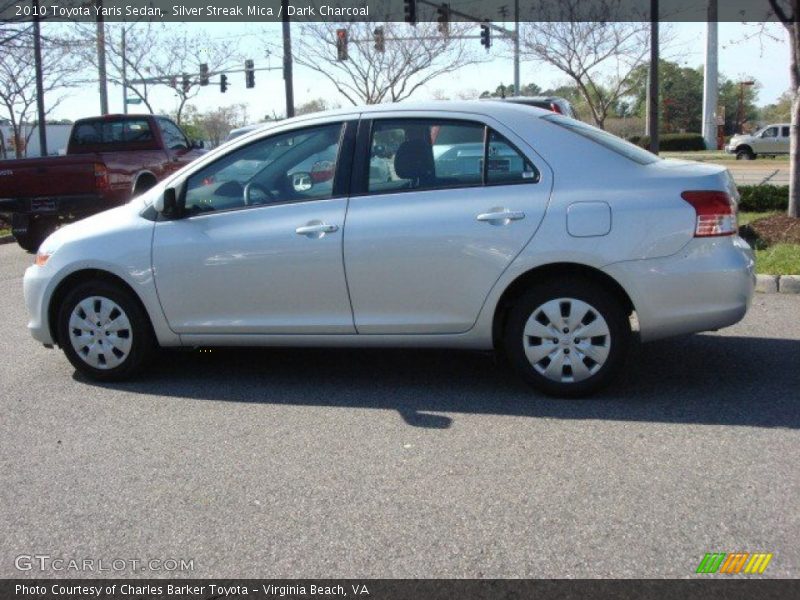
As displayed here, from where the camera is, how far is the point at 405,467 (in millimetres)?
4504

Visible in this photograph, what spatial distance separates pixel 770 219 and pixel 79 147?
11038 mm

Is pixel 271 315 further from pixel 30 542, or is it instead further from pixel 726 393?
pixel 726 393

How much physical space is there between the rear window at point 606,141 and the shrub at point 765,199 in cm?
811

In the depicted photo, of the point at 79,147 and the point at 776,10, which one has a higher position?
the point at 776,10

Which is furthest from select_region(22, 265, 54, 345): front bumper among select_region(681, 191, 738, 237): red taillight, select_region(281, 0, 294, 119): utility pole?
select_region(281, 0, 294, 119): utility pole

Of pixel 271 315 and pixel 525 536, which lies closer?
pixel 525 536

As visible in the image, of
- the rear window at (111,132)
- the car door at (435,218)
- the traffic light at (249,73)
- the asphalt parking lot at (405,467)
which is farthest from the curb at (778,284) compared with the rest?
the traffic light at (249,73)

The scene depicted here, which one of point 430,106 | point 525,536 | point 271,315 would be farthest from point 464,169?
point 525,536

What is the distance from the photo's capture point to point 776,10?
11164mm

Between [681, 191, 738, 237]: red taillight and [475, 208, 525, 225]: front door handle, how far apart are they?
958mm

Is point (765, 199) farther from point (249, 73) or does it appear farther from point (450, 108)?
point (249, 73)

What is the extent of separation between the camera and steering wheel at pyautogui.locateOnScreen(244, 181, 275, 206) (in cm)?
586

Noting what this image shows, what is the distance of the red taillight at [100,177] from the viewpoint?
1278 centimetres

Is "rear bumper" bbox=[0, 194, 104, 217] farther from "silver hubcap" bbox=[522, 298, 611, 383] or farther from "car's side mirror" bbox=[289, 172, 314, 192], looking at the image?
"silver hubcap" bbox=[522, 298, 611, 383]
